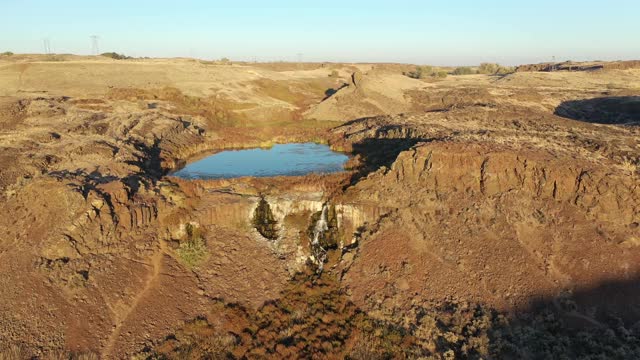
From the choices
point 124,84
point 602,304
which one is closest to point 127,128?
point 124,84

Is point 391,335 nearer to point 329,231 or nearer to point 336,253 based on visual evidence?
point 336,253

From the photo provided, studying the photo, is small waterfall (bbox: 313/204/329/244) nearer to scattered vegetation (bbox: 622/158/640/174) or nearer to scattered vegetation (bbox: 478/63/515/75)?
scattered vegetation (bbox: 622/158/640/174)

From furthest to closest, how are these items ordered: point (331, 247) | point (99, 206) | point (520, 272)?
point (331, 247) → point (99, 206) → point (520, 272)

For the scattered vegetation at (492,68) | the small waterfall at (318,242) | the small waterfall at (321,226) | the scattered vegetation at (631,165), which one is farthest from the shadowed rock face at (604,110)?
the scattered vegetation at (492,68)

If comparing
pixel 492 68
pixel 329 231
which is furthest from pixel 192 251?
pixel 492 68

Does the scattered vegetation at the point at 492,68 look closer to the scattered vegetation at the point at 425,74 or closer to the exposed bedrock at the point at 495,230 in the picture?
the scattered vegetation at the point at 425,74

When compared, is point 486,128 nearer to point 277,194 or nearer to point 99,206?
point 277,194
